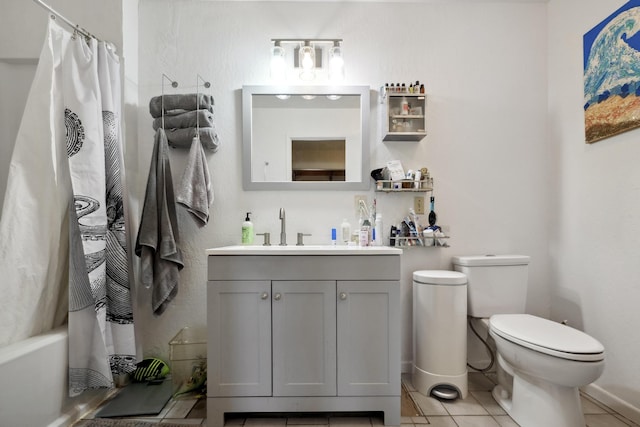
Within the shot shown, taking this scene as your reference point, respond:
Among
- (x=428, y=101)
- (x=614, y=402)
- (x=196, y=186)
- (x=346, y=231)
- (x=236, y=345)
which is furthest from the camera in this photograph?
(x=428, y=101)

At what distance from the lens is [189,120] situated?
1.79 m

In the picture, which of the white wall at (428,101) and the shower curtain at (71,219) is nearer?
the shower curtain at (71,219)

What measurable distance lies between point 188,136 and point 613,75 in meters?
2.40

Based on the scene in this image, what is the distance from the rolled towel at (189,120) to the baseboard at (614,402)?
2726 mm

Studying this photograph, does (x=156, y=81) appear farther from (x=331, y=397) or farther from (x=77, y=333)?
(x=331, y=397)

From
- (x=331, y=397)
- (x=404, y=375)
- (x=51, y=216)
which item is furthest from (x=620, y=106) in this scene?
(x=51, y=216)

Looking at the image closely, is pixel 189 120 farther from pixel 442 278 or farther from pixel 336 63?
pixel 442 278

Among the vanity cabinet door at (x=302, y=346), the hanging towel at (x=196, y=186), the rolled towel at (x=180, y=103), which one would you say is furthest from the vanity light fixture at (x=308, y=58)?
the vanity cabinet door at (x=302, y=346)

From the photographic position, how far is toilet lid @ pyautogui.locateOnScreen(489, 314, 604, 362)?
45.7 inches

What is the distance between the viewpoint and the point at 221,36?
6.32 feet

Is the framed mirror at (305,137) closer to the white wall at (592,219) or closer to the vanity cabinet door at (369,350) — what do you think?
the vanity cabinet door at (369,350)

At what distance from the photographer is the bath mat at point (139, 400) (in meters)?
1.49

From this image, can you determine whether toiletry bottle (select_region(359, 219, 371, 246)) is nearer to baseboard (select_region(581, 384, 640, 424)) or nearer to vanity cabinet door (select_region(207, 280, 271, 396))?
vanity cabinet door (select_region(207, 280, 271, 396))

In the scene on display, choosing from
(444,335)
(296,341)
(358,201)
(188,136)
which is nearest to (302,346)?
(296,341)
